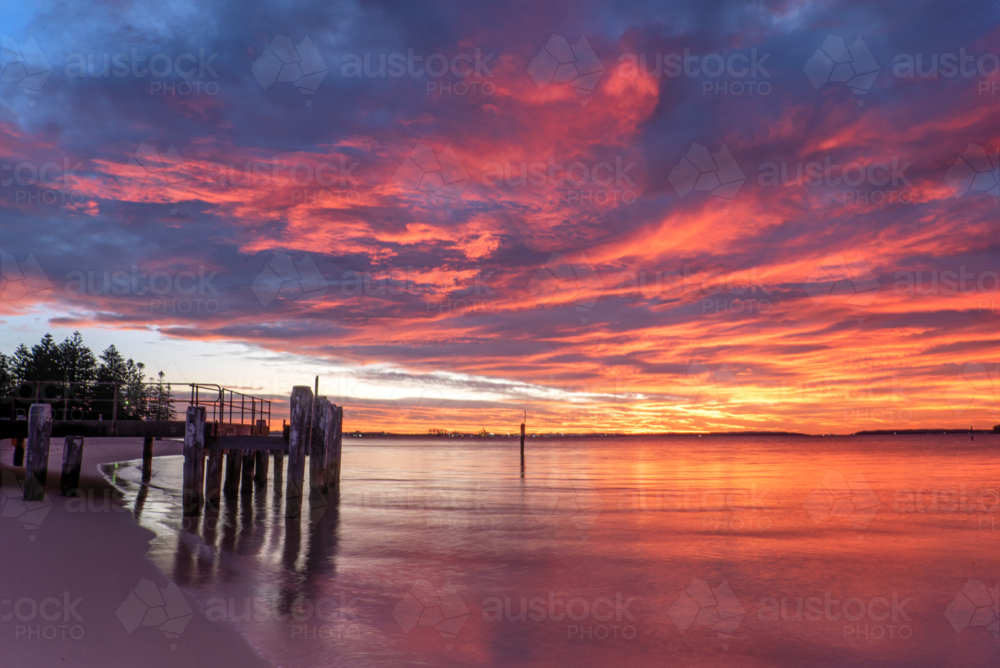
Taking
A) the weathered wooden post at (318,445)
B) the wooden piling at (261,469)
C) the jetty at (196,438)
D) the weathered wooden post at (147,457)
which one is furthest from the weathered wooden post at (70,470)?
the weathered wooden post at (147,457)

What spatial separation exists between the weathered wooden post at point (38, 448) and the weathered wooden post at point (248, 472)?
27.4ft

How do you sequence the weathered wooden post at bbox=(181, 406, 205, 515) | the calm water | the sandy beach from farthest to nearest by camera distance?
the weathered wooden post at bbox=(181, 406, 205, 515) < the calm water < the sandy beach

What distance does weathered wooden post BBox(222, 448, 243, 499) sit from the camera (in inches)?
999

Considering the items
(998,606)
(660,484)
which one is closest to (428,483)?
(660,484)

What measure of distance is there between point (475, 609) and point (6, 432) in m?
19.6

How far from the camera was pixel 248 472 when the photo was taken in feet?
89.4

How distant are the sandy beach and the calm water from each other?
598 millimetres

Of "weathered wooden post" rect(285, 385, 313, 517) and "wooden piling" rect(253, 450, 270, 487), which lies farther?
"wooden piling" rect(253, 450, 270, 487)

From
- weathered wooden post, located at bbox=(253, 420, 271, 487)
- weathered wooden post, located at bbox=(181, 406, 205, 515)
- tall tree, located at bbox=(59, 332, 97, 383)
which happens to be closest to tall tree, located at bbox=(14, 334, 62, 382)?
tall tree, located at bbox=(59, 332, 97, 383)

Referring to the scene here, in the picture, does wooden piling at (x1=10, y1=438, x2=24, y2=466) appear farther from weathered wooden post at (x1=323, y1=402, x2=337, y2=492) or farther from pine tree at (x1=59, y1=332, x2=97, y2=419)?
pine tree at (x1=59, y1=332, x2=97, y2=419)

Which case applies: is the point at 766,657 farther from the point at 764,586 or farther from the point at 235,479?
the point at 235,479

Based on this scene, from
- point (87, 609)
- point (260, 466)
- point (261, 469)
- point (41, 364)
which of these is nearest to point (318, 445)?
point (261, 469)

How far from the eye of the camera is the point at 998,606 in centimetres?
1174

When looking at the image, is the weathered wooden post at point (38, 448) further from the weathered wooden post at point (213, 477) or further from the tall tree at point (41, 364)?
the tall tree at point (41, 364)
